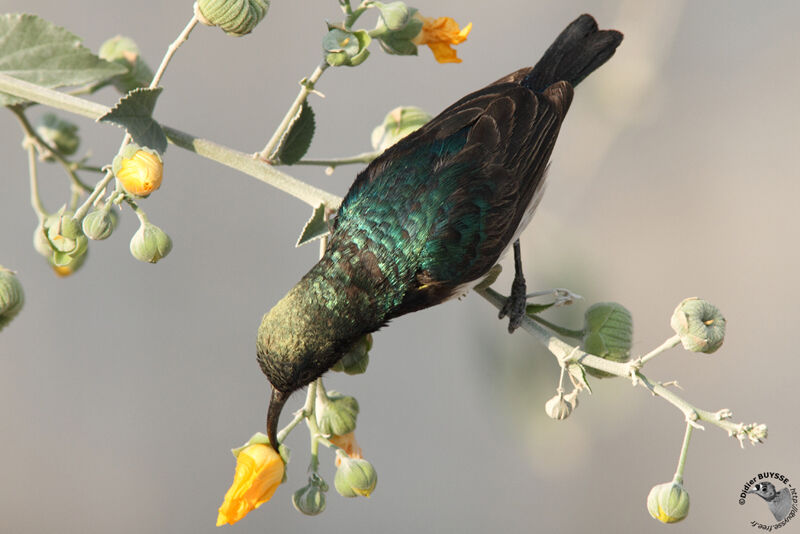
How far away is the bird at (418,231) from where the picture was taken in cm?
230

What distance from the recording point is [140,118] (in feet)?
6.31

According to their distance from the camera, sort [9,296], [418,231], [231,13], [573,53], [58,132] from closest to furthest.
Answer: [231,13], [9,296], [418,231], [58,132], [573,53]

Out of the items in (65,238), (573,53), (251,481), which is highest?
(573,53)

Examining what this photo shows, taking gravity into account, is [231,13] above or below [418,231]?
above

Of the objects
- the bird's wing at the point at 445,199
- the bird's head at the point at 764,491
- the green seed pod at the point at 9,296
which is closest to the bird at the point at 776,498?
the bird's head at the point at 764,491

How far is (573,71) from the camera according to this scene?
318 centimetres

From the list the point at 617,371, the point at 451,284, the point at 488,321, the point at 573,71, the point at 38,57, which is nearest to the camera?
the point at 617,371

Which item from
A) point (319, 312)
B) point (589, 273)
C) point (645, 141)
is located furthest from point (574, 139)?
point (319, 312)

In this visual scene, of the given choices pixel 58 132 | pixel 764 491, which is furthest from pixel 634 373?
pixel 58 132

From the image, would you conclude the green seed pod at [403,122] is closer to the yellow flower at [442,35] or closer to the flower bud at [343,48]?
the yellow flower at [442,35]

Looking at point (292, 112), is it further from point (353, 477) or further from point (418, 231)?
point (353, 477)

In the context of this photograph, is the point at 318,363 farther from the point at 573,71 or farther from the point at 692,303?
the point at 573,71

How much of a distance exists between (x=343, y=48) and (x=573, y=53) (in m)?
1.40

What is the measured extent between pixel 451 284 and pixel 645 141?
3.41 meters
